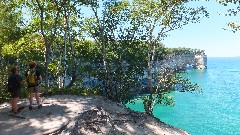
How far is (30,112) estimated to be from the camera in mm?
13625

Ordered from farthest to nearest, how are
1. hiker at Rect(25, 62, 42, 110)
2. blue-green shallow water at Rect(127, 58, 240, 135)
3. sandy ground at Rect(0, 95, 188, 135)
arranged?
blue-green shallow water at Rect(127, 58, 240, 135) < hiker at Rect(25, 62, 42, 110) < sandy ground at Rect(0, 95, 188, 135)

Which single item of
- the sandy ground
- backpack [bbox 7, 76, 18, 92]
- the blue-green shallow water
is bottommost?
the blue-green shallow water

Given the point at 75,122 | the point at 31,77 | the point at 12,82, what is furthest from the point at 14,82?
the point at 75,122

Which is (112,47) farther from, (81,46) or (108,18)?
(81,46)

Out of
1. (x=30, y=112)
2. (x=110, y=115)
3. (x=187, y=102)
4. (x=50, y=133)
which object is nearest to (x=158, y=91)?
(x=110, y=115)

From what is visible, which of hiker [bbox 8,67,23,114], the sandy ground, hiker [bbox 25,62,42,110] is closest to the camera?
the sandy ground

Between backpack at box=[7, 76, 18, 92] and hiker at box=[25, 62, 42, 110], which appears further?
hiker at box=[25, 62, 42, 110]

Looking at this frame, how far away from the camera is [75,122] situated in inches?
470

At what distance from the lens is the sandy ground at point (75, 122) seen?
11.5m

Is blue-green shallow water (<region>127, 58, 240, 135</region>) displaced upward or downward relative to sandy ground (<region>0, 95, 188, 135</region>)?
downward

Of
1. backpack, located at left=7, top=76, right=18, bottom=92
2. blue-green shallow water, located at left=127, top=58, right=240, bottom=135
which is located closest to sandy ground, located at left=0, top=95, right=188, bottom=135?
backpack, located at left=7, top=76, right=18, bottom=92

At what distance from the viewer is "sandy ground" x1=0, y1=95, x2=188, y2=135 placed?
1150 cm

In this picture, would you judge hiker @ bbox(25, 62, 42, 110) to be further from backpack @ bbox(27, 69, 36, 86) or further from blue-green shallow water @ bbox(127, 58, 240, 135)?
blue-green shallow water @ bbox(127, 58, 240, 135)

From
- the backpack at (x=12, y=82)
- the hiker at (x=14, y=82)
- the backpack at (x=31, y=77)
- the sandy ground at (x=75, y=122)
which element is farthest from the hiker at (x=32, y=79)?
the sandy ground at (x=75, y=122)
